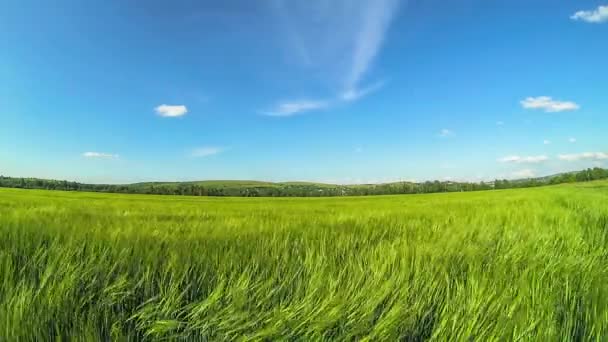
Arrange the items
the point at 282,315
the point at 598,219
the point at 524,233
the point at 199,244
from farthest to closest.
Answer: the point at 598,219, the point at 524,233, the point at 199,244, the point at 282,315

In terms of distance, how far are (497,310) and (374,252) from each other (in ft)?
1.74

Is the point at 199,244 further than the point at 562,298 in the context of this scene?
Yes

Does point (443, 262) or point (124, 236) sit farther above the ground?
point (124, 236)

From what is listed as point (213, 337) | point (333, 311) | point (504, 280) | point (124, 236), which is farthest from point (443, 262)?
point (124, 236)

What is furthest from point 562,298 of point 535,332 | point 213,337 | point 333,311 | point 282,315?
point 213,337

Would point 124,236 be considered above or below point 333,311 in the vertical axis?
above

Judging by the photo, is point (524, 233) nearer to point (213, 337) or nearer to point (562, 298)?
point (562, 298)

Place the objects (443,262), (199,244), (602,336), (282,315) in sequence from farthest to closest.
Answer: (199,244), (443,262), (602,336), (282,315)

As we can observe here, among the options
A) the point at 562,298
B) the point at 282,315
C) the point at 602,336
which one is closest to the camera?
the point at 282,315

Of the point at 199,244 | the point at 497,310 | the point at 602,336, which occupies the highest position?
the point at 199,244

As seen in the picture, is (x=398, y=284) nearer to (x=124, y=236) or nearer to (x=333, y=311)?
(x=333, y=311)

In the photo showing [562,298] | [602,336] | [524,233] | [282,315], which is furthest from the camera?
[524,233]

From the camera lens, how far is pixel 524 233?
2066mm

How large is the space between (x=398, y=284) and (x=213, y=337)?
0.62 metres
